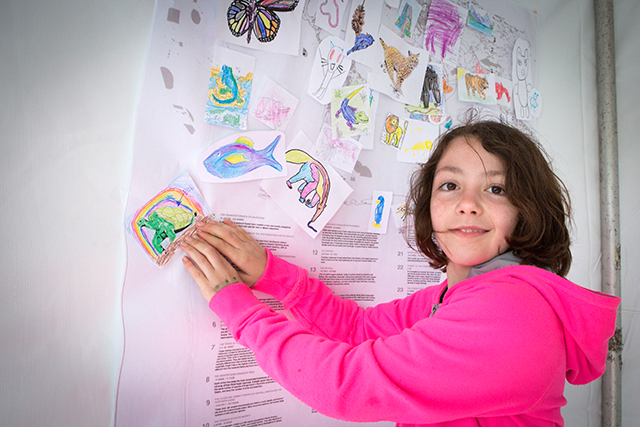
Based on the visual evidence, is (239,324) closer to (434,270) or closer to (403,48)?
(434,270)

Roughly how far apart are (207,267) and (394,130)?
23.3 inches

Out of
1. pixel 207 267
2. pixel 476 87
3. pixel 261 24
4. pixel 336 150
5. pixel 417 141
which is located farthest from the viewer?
pixel 476 87

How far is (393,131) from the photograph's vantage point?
817 millimetres

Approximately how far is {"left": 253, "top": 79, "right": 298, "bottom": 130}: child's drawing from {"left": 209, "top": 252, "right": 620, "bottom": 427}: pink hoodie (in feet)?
1.17

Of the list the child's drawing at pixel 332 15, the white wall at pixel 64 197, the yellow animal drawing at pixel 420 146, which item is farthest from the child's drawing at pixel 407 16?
the white wall at pixel 64 197

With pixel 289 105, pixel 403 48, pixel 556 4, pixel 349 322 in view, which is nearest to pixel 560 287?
pixel 349 322

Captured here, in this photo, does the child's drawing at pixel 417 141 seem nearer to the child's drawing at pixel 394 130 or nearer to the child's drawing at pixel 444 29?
the child's drawing at pixel 394 130

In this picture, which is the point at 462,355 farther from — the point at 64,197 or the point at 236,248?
the point at 64,197

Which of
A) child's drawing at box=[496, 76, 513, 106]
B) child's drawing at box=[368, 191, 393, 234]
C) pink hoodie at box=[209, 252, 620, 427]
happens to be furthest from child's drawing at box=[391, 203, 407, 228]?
child's drawing at box=[496, 76, 513, 106]

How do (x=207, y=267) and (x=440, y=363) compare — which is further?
(x=207, y=267)

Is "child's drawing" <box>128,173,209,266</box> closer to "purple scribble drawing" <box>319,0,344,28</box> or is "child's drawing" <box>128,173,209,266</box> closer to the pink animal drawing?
"purple scribble drawing" <box>319,0,344,28</box>

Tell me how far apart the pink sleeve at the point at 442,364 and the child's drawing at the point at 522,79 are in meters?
0.89

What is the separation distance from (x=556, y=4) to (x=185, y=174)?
144cm

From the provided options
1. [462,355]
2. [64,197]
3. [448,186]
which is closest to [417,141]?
[448,186]
